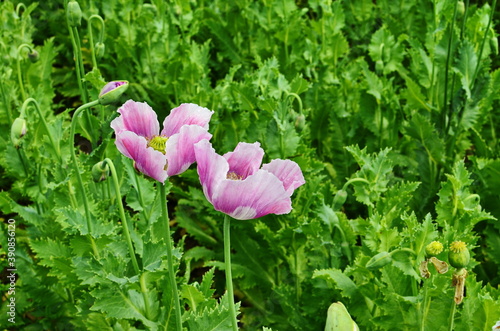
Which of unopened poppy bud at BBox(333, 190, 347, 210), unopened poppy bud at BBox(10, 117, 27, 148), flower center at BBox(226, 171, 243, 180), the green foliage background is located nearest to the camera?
flower center at BBox(226, 171, 243, 180)

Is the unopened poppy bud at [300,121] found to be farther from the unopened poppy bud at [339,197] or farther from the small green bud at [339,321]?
the small green bud at [339,321]

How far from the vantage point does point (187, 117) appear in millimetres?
1266

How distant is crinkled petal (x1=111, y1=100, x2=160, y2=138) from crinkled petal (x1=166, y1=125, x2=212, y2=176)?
12 cm

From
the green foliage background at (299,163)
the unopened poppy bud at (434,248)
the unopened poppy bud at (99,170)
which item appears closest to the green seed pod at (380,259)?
the green foliage background at (299,163)

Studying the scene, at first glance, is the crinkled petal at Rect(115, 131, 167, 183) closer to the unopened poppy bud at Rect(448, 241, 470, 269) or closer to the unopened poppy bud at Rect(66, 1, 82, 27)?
the unopened poppy bud at Rect(448, 241, 470, 269)

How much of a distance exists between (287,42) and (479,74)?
1.04 m

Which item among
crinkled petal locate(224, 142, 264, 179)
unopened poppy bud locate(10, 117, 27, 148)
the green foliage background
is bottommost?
the green foliage background

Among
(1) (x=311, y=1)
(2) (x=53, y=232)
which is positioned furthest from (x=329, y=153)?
(2) (x=53, y=232)

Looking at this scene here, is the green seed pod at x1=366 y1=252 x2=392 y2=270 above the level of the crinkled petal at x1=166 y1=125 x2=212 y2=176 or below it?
below

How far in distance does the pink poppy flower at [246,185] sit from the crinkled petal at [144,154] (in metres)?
0.08

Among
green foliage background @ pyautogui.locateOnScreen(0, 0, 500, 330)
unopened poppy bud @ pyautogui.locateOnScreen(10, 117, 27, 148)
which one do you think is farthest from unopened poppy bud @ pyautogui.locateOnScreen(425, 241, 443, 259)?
unopened poppy bud @ pyautogui.locateOnScreen(10, 117, 27, 148)

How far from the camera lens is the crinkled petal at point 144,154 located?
3.70ft

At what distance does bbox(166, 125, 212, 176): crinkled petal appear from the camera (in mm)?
1116

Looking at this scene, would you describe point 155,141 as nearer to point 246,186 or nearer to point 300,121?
point 246,186
